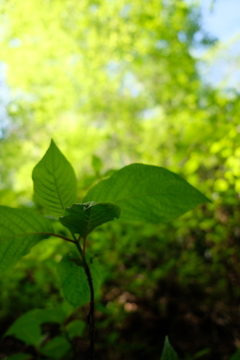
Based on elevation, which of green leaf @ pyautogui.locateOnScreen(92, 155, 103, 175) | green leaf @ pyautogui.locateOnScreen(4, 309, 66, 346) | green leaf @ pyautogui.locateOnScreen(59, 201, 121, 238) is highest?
green leaf @ pyautogui.locateOnScreen(92, 155, 103, 175)

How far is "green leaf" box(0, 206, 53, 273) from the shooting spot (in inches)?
15.8

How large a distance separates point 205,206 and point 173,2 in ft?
14.1

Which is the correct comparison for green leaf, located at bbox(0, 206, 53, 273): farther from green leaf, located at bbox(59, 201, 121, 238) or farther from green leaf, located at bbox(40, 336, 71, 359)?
green leaf, located at bbox(40, 336, 71, 359)

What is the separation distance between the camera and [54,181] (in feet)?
1.44

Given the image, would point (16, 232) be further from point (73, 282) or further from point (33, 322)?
point (33, 322)

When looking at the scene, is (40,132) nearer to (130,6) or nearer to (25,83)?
(25,83)

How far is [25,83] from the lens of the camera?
8.31 meters

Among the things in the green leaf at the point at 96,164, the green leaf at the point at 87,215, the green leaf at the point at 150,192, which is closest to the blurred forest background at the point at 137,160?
the green leaf at the point at 96,164

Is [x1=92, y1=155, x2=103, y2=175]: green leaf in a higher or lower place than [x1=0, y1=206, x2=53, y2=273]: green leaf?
higher

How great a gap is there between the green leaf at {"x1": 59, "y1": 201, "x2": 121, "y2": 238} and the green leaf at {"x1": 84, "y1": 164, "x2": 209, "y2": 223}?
0.07 metres

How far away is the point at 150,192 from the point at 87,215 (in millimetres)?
132

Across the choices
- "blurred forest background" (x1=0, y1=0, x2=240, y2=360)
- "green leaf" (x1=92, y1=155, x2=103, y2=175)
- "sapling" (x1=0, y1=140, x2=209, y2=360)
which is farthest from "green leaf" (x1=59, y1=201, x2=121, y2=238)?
"green leaf" (x1=92, y1=155, x2=103, y2=175)

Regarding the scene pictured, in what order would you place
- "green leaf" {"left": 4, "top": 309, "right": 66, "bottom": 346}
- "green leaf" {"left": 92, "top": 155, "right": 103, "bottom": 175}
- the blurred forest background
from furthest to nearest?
the blurred forest background < "green leaf" {"left": 92, "top": 155, "right": 103, "bottom": 175} < "green leaf" {"left": 4, "top": 309, "right": 66, "bottom": 346}

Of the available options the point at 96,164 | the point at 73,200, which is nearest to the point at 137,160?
the point at 96,164
